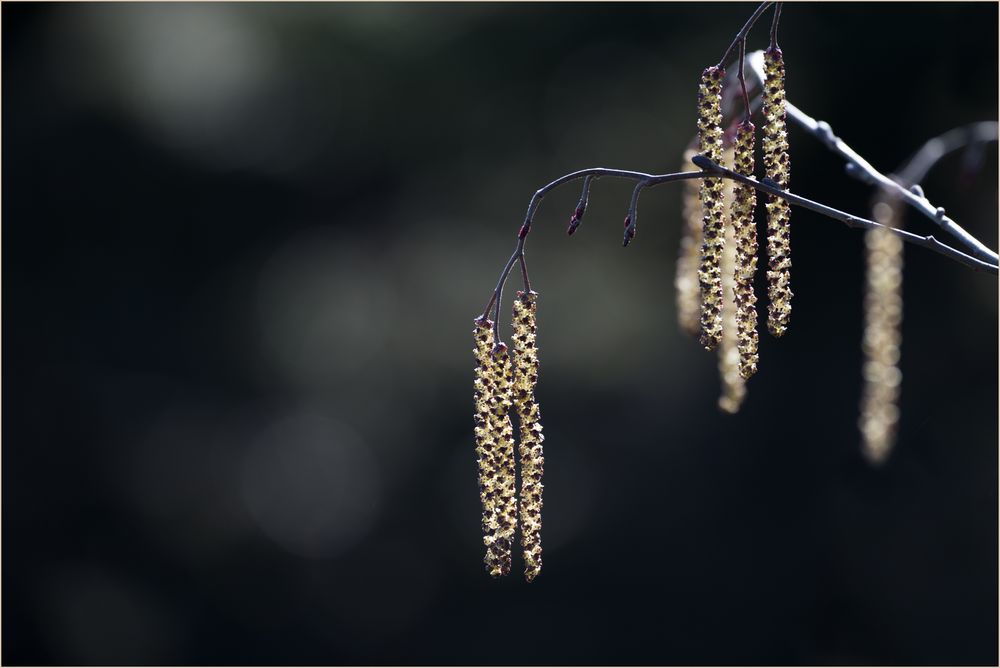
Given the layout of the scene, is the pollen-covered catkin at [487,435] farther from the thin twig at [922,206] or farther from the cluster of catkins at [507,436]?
the thin twig at [922,206]

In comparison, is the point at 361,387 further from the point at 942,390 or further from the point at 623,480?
the point at 942,390

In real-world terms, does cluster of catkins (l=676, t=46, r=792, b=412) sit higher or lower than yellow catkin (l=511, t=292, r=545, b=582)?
higher

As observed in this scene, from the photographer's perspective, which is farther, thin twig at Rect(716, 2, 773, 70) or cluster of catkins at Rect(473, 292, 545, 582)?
cluster of catkins at Rect(473, 292, 545, 582)

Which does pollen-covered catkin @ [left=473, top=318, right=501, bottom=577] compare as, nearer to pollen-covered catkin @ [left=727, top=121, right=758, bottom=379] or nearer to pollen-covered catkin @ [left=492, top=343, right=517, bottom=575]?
pollen-covered catkin @ [left=492, top=343, right=517, bottom=575]

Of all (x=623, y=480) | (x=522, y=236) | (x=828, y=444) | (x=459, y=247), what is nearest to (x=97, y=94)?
(x=459, y=247)

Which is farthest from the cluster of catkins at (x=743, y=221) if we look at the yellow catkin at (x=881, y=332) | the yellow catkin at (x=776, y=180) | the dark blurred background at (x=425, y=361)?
the dark blurred background at (x=425, y=361)

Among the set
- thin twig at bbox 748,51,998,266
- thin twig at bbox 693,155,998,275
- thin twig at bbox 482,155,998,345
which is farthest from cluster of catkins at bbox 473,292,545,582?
thin twig at bbox 748,51,998,266
